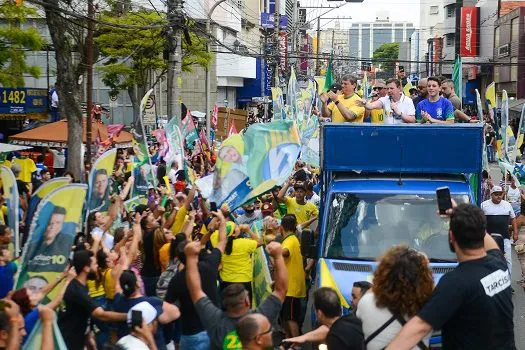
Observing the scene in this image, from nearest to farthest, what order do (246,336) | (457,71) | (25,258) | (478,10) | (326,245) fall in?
(246,336) < (25,258) < (326,245) < (457,71) < (478,10)

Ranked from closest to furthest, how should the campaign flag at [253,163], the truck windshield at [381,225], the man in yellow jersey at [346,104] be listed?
1. the truck windshield at [381,225]
2. the campaign flag at [253,163]
3. the man in yellow jersey at [346,104]

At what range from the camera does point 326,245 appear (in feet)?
31.8

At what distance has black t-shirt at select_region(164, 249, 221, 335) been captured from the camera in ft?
25.9

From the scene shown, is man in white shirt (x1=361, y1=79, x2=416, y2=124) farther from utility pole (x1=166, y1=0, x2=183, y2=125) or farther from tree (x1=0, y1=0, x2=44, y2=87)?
utility pole (x1=166, y1=0, x2=183, y2=125)

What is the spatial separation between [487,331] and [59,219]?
14.1 ft

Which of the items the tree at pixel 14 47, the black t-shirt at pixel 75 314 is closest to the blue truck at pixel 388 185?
the black t-shirt at pixel 75 314

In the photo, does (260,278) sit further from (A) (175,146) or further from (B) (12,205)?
(A) (175,146)

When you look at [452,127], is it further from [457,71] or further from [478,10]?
[478,10]

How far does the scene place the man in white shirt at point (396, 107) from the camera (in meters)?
12.5

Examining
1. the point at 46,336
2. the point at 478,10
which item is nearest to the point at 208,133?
the point at 46,336

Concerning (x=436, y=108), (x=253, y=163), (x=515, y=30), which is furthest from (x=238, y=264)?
(x=515, y=30)

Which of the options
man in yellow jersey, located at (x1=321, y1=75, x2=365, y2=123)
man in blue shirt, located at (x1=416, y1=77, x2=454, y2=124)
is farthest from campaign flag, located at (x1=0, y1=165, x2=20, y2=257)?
man in blue shirt, located at (x1=416, y1=77, x2=454, y2=124)

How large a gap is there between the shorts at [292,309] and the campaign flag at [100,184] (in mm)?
2520

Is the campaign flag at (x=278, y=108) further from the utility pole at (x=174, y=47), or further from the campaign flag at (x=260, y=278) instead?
the campaign flag at (x=260, y=278)
